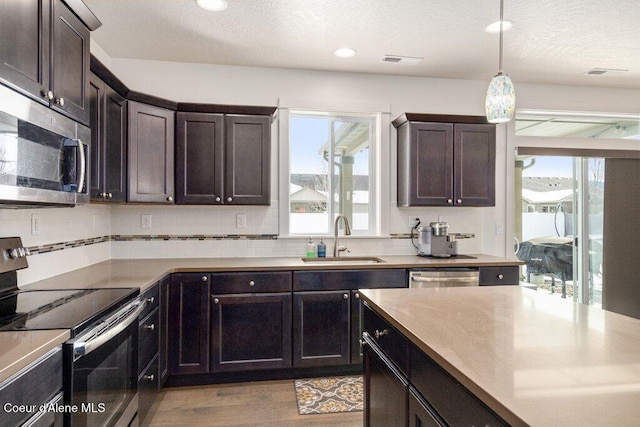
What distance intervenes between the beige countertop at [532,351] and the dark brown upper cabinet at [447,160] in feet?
5.69

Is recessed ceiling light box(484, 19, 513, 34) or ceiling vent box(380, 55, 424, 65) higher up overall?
ceiling vent box(380, 55, 424, 65)

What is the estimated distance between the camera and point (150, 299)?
2.36m

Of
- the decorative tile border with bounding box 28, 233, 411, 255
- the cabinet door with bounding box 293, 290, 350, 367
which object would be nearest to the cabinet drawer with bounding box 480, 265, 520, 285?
the decorative tile border with bounding box 28, 233, 411, 255

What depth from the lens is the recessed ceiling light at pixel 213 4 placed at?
2.42 m

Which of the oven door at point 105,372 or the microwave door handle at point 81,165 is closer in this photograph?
the oven door at point 105,372

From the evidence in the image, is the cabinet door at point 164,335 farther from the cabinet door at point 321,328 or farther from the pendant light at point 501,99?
the pendant light at point 501,99

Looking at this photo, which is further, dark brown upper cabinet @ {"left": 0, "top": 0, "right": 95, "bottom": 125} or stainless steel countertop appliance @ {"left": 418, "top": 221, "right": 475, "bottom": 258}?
stainless steel countertop appliance @ {"left": 418, "top": 221, "right": 475, "bottom": 258}

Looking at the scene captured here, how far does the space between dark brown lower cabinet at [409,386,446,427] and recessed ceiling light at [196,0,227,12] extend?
240 cm

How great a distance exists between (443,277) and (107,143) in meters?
2.64

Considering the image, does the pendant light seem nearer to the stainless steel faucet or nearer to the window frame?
the stainless steel faucet

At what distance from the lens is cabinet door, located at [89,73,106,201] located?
229cm

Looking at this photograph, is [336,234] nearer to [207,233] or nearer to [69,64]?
[207,233]

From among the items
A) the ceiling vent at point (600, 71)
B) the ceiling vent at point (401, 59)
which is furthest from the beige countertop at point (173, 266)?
the ceiling vent at point (600, 71)

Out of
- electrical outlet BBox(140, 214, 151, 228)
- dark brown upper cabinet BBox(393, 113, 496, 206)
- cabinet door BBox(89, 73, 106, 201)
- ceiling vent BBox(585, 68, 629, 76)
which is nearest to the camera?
cabinet door BBox(89, 73, 106, 201)
